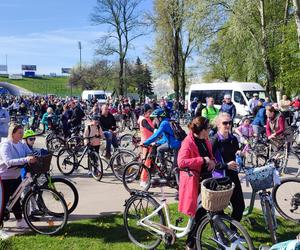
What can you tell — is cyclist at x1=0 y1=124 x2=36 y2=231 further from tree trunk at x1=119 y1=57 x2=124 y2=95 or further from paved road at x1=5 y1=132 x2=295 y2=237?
tree trunk at x1=119 y1=57 x2=124 y2=95

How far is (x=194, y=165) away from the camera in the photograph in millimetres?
4801

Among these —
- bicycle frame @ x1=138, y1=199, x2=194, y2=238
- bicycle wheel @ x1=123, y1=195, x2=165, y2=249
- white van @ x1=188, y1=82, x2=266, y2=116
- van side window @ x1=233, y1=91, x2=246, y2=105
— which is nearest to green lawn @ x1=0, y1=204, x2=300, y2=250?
bicycle wheel @ x1=123, y1=195, x2=165, y2=249

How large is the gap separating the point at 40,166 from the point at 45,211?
2.50 ft

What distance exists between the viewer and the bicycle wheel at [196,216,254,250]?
13.8 ft

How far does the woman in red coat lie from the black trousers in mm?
2779

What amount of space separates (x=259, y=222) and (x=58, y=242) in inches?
118

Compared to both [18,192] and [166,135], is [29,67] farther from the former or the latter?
[18,192]

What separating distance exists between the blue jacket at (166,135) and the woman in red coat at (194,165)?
3027 mm

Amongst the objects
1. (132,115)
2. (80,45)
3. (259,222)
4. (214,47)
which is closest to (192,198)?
(259,222)

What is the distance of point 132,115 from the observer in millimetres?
23469

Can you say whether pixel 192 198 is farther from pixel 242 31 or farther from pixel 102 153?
pixel 242 31

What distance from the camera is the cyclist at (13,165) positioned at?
6207 millimetres

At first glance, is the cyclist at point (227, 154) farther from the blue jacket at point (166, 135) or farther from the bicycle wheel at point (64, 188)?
the blue jacket at point (166, 135)

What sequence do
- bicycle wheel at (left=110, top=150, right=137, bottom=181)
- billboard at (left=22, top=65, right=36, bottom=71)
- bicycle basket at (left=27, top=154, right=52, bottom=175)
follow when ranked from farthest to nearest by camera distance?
billboard at (left=22, top=65, right=36, bottom=71) < bicycle wheel at (left=110, top=150, right=137, bottom=181) < bicycle basket at (left=27, top=154, right=52, bottom=175)
